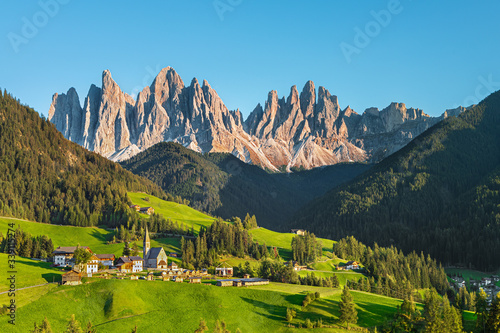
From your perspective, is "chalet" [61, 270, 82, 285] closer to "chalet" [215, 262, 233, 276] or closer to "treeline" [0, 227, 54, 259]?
"treeline" [0, 227, 54, 259]

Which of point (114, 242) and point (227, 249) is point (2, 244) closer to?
point (114, 242)

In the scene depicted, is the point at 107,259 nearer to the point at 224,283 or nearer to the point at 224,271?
the point at 224,271

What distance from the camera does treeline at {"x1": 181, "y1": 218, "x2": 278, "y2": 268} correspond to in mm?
163375

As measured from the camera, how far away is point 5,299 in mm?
98062

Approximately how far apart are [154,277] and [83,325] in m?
34.0

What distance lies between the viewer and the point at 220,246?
180 meters

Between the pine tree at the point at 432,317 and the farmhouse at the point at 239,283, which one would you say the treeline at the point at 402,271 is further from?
the pine tree at the point at 432,317

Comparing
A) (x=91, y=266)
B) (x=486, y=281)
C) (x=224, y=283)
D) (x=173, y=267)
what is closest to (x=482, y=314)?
(x=224, y=283)

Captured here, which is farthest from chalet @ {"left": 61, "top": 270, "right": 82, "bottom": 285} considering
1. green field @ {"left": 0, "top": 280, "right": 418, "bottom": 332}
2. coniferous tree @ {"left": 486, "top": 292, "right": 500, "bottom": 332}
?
coniferous tree @ {"left": 486, "top": 292, "right": 500, "bottom": 332}

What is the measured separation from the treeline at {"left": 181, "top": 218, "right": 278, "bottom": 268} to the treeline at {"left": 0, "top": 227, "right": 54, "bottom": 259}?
1617 inches

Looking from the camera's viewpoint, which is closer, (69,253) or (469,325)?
(469,325)

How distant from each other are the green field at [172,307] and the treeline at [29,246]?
4811 cm

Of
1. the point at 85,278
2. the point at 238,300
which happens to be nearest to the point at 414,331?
the point at 238,300

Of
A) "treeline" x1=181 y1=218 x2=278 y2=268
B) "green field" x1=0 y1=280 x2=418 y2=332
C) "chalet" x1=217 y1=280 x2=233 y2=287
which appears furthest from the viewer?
"treeline" x1=181 y1=218 x2=278 y2=268
